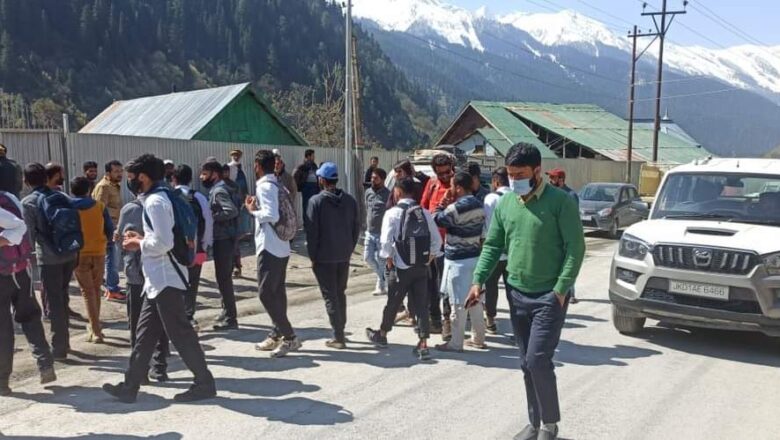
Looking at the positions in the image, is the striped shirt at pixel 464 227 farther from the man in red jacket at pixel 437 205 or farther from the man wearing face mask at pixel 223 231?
the man wearing face mask at pixel 223 231

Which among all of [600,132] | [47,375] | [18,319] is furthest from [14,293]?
[600,132]

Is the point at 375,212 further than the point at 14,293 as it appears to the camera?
Yes

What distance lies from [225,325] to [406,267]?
245 centimetres

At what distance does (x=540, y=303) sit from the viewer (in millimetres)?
4523

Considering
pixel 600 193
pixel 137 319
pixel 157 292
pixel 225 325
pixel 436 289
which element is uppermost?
pixel 157 292

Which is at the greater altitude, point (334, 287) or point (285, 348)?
point (334, 287)

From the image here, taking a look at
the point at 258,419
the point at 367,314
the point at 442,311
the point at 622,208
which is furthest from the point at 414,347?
the point at 622,208

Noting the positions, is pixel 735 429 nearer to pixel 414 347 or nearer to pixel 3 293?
pixel 414 347

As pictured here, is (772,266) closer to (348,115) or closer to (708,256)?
(708,256)

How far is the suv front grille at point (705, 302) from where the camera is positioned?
674cm

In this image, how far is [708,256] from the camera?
6906 mm

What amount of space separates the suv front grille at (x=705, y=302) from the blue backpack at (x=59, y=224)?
18.7 feet

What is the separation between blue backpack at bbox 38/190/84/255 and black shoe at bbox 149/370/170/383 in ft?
4.76

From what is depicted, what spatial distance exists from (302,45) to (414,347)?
109667mm
